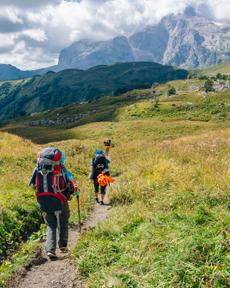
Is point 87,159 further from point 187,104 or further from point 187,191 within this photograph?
point 187,104

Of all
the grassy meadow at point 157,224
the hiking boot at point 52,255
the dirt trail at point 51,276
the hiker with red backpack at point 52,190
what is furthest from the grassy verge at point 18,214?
the hiker with red backpack at point 52,190

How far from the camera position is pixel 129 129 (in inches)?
2418

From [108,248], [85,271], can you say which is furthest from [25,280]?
[108,248]

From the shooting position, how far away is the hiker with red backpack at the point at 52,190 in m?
8.96

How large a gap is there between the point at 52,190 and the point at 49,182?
212mm

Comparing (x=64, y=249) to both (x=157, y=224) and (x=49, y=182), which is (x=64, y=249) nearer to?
(x=49, y=182)

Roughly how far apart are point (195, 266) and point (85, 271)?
2.55m

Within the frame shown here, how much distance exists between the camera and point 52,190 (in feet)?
29.8

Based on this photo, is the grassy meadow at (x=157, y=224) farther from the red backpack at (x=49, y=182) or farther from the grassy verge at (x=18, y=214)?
the red backpack at (x=49, y=182)

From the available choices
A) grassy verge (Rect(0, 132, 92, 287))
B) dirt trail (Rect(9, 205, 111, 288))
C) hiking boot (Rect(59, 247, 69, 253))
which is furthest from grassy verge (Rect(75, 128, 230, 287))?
grassy verge (Rect(0, 132, 92, 287))

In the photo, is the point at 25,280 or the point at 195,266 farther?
the point at 25,280

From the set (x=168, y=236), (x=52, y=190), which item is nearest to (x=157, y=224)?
(x=168, y=236)

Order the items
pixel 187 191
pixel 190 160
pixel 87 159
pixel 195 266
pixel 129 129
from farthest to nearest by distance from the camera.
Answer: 1. pixel 129 129
2. pixel 87 159
3. pixel 190 160
4. pixel 187 191
5. pixel 195 266

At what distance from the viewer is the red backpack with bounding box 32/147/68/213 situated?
8.99 m
